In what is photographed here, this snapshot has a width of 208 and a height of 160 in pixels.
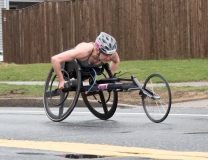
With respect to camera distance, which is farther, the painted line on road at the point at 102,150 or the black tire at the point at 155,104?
the black tire at the point at 155,104

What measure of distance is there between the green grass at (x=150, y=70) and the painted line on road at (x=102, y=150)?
9.86 m

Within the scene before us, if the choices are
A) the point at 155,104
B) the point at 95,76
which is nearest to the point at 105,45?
the point at 95,76

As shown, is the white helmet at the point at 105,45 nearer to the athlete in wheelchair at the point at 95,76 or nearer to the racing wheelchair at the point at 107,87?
the athlete in wheelchair at the point at 95,76

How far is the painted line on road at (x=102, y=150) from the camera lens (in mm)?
7262

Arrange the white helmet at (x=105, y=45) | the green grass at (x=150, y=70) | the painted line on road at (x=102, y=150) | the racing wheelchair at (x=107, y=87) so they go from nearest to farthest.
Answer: the painted line on road at (x=102, y=150)
the white helmet at (x=105, y=45)
the racing wheelchair at (x=107, y=87)
the green grass at (x=150, y=70)

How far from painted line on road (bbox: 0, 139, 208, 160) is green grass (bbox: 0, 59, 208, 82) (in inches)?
388

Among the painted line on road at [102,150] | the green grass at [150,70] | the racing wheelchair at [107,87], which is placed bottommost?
the green grass at [150,70]

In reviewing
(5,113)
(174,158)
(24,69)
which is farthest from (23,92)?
(174,158)

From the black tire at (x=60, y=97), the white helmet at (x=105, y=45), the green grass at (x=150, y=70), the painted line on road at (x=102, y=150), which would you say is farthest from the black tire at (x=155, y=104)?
the green grass at (x=150, y=70)

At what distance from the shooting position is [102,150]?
307 inches

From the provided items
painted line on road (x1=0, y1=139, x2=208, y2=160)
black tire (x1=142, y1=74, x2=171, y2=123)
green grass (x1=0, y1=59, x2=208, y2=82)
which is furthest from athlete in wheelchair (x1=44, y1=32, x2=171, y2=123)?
green grass (x1=0, y1=59, x2=208, y2=82)

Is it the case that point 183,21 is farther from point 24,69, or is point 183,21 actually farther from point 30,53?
point 30,53

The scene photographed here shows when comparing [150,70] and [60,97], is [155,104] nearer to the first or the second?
[60,97]

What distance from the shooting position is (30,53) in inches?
1107
